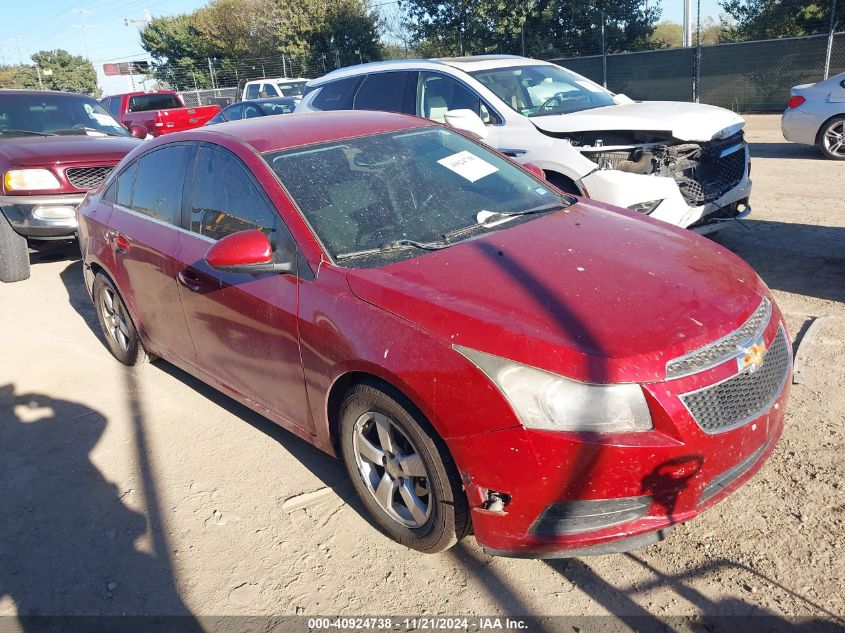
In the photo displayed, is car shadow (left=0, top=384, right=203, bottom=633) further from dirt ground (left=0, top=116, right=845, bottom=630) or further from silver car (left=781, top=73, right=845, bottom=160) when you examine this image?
silver car (left=781, top=73, right=845, bottom=160)

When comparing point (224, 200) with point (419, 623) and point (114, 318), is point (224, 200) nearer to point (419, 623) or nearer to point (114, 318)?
point (114, 318)

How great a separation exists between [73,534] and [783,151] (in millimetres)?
12161

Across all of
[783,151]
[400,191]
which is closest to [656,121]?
[400,191]

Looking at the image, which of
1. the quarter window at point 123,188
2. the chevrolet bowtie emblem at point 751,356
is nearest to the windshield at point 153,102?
the quarter window at point 123,188

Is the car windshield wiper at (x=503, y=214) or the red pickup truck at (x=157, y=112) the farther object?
the red pickup truck at (x=157, y=112)

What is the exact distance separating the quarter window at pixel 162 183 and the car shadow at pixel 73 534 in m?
1.34

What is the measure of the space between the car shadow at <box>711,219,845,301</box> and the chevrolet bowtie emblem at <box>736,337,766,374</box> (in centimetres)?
288

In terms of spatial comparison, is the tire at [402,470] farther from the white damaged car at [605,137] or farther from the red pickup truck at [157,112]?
the red pickup truck at [157,112]

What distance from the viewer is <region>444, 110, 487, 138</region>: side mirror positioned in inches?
252

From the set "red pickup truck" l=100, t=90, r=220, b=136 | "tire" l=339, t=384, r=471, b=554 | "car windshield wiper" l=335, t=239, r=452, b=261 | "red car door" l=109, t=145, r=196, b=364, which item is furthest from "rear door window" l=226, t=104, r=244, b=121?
"tire" l=339, t=384, r=471, b=554

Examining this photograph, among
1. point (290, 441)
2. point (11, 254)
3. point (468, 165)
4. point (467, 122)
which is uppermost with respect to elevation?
point (468, 165)

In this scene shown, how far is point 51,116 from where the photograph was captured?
344 inches

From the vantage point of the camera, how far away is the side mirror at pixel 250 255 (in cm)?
311

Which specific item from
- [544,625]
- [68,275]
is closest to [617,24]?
[68,275]
